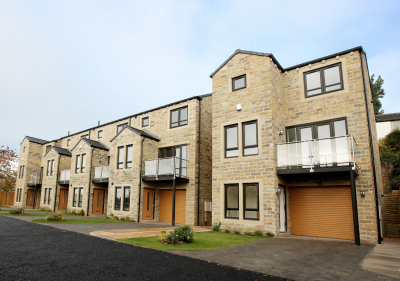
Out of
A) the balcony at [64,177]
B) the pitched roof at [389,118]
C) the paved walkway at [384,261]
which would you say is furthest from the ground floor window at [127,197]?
the pitched roof at [389,118]

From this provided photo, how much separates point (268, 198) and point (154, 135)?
10000 millimetres

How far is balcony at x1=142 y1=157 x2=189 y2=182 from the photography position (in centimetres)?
1527

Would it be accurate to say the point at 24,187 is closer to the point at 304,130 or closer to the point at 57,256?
the point at 57,256

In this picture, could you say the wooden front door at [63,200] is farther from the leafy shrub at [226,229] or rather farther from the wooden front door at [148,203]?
the leafy shrub at [226,229]

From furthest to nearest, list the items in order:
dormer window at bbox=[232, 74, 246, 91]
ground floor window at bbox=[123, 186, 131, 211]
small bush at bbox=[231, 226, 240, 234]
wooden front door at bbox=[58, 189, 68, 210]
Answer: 1. wooden front door at bbox=[58, 189, 68, 210]
2. ground floor window at bbox=[123, 186, 131, 211]
3. dormer window at bbox=[232, 74, 246, 91]
4. small bush at bbox=[231, 226, 240, 234]

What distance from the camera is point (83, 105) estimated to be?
5172 cm

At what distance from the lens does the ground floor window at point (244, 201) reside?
11.6 meters

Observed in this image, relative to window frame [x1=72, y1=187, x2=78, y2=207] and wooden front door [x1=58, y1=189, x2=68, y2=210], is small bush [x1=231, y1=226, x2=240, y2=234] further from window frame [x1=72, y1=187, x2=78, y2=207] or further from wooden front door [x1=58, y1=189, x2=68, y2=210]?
wooden front door [x1=58, y1=189, x2=68, y2=210]

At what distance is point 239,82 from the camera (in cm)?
1342

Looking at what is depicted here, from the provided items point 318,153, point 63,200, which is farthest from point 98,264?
point 63,200

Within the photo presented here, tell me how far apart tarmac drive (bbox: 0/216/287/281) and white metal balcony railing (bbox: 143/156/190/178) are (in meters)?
7.53

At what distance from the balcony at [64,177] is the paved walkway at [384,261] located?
23219 millimetres

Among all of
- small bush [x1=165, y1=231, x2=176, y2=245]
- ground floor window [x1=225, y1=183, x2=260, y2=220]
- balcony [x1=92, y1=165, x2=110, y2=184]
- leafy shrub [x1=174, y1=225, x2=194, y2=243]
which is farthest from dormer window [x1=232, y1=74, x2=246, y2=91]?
balcony [x1=92, y1=165, x2=110, y2=184]

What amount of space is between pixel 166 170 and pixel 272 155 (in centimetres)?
684
